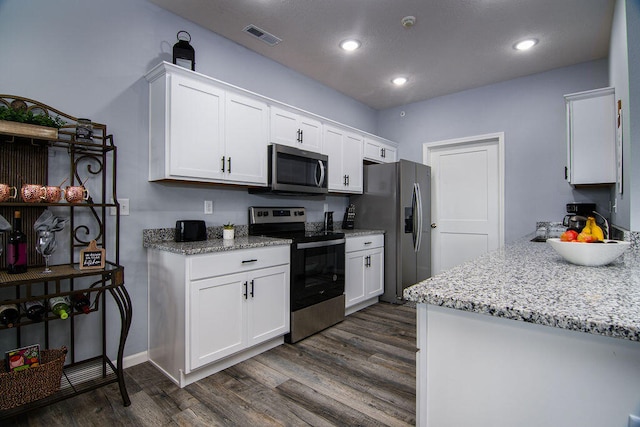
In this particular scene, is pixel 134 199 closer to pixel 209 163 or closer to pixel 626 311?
pixel 209 163

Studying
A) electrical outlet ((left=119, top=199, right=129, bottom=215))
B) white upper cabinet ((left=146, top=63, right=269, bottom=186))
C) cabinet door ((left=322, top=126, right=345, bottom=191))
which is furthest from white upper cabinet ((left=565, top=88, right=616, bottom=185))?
electrical outlet ((left=119, top=199, right=129, bottom=215))

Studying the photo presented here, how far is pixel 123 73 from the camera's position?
7.34 feet

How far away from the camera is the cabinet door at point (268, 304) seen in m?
2.35

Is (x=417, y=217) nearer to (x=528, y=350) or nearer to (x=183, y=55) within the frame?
(x=183, y=55)

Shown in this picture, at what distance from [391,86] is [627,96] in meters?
2.43

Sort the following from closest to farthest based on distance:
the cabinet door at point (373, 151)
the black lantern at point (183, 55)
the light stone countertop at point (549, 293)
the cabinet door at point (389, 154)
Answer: the light stone countertop at point (549, 293) → the black lantern at point (183, 55) → the cabinet door at point (373, 151) → the cabinet door at point (389, 154)

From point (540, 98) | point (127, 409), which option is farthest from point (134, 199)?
point (540, 98)

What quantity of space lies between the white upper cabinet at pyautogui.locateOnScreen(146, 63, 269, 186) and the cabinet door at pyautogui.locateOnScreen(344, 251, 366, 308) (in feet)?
4.32

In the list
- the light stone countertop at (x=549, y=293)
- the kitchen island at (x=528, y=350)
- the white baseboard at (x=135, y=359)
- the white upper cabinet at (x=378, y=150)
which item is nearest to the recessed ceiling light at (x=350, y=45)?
the white upper cabinet at (x=378, y=150)

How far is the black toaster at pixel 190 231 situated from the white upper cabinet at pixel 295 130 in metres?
0.99

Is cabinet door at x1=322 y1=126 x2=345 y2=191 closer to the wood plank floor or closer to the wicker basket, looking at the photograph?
the wood plank floor

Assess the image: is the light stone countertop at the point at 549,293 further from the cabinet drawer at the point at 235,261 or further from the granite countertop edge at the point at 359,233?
the granite countertop edge at the point at 359,233

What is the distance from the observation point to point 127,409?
1787mm

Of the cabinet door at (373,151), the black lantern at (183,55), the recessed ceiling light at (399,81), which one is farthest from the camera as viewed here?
the cabinet door at (373,151)
